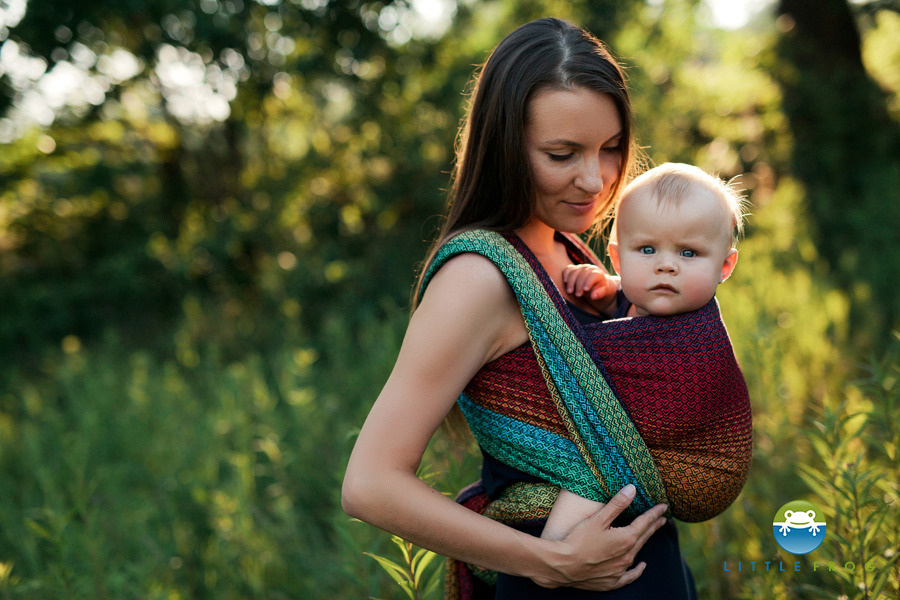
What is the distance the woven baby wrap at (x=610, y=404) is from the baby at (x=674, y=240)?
48 millimetres

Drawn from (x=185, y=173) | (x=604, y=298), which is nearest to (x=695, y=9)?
(x=185, y=173)

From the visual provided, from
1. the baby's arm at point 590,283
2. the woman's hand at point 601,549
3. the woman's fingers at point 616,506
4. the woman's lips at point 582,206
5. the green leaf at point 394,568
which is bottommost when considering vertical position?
the green leaf at point 394,568

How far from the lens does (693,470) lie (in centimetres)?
117

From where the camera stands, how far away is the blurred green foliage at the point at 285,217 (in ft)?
10.8

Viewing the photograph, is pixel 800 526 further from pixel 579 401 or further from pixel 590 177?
pixel 590 177

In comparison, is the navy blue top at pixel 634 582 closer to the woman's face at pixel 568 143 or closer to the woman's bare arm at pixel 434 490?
the woman's bare arm at pixel 434 490

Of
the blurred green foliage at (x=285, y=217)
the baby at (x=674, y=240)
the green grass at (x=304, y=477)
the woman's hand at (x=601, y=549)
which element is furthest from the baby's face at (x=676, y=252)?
the blurred green foliage at (x=285, y=217)

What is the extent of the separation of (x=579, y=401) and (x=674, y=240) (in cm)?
34

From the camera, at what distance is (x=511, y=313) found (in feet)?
3.79

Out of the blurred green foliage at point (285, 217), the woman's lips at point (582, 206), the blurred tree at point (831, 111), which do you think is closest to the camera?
the woman's lips at point (582, 206)

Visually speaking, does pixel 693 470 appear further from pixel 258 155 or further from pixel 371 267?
pixel 258 155

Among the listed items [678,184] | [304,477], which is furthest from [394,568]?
[304,477]

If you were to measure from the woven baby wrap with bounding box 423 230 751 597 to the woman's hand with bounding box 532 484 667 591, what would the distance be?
36 mm

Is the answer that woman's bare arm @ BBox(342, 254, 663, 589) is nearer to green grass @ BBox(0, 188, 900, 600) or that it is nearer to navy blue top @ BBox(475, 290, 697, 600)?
navy blue top @ BBox(475, 290, 697, 600)
